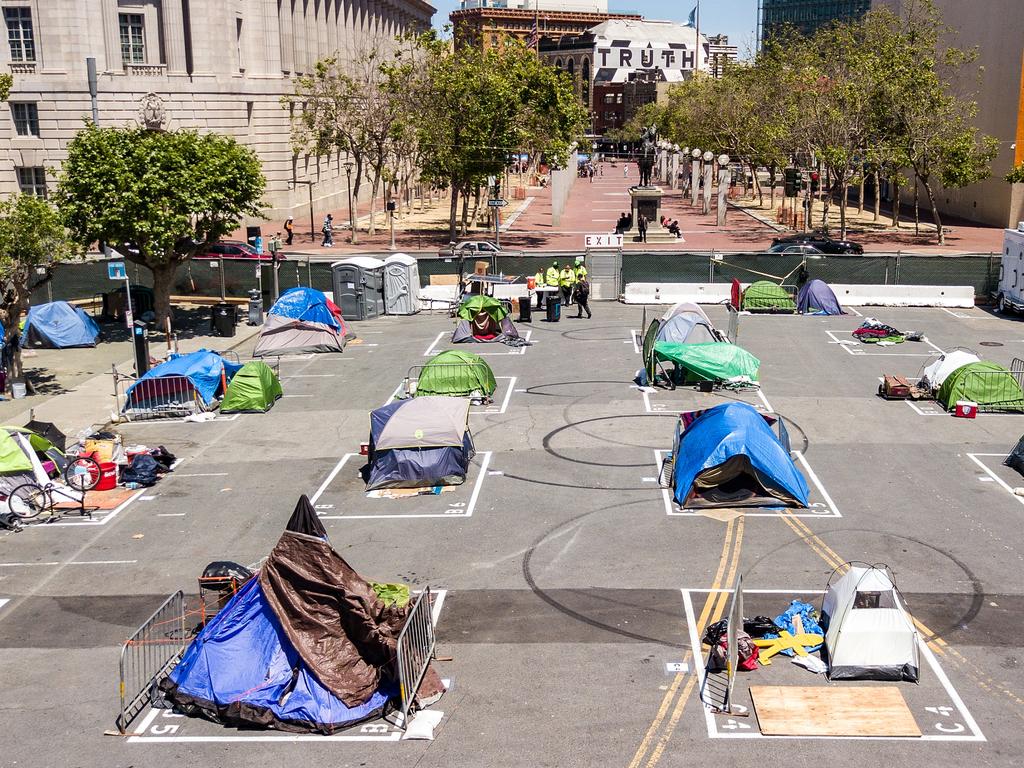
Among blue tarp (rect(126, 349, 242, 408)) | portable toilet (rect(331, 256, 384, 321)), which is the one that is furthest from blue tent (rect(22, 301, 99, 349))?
blue tarp (rect(126, 349, 242, 408))

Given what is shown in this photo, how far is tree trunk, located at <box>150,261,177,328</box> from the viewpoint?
36.7 meters

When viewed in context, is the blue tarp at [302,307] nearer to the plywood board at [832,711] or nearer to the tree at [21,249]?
the tree at [21,249]

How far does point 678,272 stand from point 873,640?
29.2 meters

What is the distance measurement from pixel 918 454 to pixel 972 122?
5144 cm

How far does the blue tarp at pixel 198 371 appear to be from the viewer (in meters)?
27.4

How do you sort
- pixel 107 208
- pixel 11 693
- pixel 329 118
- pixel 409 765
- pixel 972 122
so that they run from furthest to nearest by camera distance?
pixel 972 122
pixel 329 118
pixel 107 208
pixel 11 693
pixel 409 765

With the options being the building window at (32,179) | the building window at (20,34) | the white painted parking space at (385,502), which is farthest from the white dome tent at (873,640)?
the building window at (32,179)

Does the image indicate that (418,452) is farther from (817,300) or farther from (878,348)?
(817,300)

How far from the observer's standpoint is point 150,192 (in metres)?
34.5

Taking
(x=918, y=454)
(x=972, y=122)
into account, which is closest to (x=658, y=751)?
(x=918, y=454)

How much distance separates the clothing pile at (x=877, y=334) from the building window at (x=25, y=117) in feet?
156

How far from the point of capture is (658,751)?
12.8 m

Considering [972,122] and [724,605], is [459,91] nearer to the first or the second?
[972,122]

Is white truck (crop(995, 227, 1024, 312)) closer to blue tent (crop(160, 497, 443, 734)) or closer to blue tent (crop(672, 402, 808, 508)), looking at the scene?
blue tent (crop(672, 402, 808, 508))
